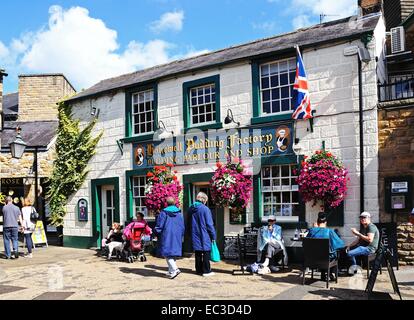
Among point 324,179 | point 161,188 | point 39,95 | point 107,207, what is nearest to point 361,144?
point 324,179

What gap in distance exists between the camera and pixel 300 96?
10.5 meters

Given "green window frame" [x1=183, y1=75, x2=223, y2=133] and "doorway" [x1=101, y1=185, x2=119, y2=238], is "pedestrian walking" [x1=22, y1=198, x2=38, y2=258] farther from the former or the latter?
"green window frame" [x1=183, y1=75, x2=223, y2=133]

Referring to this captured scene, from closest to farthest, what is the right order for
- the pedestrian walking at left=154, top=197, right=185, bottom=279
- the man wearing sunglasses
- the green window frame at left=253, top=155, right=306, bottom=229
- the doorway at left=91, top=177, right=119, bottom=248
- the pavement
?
1. the pavement
2. the man wearing sunglasses
3. the pedestrian walking at left=154, top=197, right=185, bottom=279
4. the green window frame at left=253, top=155, right=306, bottom=229
5. the doorway at left=91, top=177, right=119, bottom=248

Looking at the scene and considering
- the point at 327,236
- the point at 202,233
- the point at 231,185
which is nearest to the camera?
the point at 327,236

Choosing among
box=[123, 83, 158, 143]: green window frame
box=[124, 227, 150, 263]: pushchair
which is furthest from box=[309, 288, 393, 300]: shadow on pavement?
box=[123, 83, 158, 143]: green window frame

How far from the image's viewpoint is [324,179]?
386 inches

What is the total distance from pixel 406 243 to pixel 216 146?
17.1 feet

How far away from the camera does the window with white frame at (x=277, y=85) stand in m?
11.4

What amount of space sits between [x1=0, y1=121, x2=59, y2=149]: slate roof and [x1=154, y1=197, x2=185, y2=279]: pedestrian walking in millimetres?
11867

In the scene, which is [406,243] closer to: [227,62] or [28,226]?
[227,62]

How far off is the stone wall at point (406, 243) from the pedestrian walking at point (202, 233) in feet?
12.8

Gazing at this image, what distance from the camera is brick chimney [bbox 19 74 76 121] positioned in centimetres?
2612

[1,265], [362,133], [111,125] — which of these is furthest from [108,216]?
[362,133]

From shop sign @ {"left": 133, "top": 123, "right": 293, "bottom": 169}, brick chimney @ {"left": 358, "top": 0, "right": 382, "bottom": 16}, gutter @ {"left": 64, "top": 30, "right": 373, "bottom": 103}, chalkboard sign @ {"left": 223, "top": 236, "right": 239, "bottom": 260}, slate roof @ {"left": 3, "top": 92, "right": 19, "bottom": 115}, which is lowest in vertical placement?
chalkboard sign @ {"left": 223, "top": 236, "right": 239, "bottom": 260}
